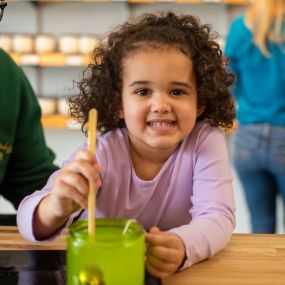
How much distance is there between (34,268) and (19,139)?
0.47 meters

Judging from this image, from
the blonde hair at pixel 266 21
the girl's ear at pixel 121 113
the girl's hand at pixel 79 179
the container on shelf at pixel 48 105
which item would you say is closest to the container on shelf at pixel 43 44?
the container on shelf at pixel 48 105

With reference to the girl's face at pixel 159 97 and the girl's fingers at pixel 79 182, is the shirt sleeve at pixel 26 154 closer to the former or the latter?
the girl's face at pixel 159 97

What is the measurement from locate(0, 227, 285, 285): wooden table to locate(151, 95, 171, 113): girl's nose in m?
0.22

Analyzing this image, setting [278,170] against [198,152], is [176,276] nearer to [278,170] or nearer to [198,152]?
[198,152]

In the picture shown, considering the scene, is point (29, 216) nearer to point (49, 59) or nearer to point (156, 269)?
point (156, 269)

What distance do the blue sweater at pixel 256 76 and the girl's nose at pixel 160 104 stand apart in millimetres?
1048

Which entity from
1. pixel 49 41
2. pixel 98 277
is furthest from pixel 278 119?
pixel 49 41

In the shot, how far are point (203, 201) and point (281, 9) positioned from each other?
1.06 meters

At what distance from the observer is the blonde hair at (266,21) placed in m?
1.65

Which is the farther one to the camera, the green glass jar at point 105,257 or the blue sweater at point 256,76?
the blue sweater at point 256,76

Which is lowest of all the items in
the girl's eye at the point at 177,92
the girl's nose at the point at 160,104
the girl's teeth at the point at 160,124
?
the girl's teeth at the point at 160,124

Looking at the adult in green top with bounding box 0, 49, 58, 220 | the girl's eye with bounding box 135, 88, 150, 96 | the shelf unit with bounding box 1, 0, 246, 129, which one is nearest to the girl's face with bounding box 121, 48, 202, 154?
the girl's eye with bounding box 135, 88, 150, 96

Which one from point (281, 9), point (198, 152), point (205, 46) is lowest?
point (198, 152)

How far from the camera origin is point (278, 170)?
185 cm
